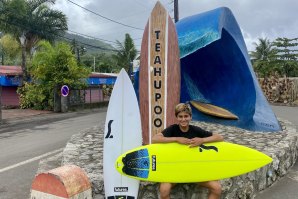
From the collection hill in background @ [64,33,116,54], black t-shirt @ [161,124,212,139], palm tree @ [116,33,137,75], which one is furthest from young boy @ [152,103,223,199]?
palm tree @ [116,33,137,75]

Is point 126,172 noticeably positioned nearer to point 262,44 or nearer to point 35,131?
point 35,131

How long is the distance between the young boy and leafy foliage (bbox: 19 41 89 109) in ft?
53.1

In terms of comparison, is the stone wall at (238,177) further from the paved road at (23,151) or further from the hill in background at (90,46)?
the hill in background at (90,46)

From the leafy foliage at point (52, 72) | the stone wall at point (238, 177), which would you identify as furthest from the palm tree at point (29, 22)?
the stone wall at point (238, 177)

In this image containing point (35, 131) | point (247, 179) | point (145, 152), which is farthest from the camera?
point (35, 131)

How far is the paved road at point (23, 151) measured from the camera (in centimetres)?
600

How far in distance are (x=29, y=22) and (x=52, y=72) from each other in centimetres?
353

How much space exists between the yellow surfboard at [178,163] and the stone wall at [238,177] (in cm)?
37

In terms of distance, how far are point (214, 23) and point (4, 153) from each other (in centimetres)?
571

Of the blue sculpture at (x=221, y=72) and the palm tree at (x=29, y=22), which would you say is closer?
the blue sculpture at (x=221, y=72)

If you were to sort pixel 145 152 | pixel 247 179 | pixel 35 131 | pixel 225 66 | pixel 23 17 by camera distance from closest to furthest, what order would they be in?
pixel 145 152, pixel 247 179, pixel 225 66, pixel 35 131, pixel 23 17

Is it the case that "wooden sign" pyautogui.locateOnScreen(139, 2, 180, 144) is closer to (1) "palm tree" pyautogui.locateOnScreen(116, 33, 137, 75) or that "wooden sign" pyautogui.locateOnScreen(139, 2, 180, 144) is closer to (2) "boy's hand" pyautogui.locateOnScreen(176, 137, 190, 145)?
(2) "boy's hand" pyautogui.locateOnScreen(176, 137, 190, 145)

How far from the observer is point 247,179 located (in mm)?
5141

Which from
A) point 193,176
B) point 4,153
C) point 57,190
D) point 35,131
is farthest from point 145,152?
point 35,131
